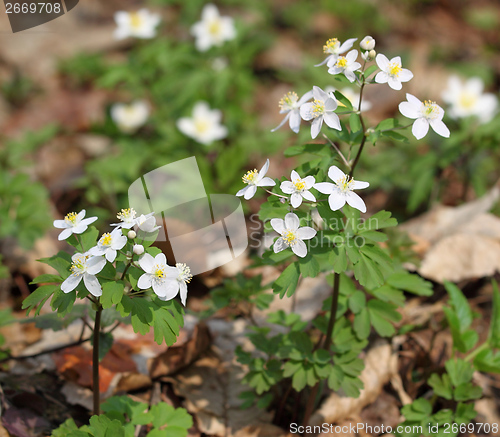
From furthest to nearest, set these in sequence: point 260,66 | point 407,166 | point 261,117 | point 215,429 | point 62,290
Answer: point 260,66
point 261,117
point 407,166
point 215,429
point 62,290

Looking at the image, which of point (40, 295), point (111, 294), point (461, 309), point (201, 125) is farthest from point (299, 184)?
point (201, 125)

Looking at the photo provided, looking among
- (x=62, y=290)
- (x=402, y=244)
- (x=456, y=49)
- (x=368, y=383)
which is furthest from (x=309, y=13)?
(x=62, y=290)

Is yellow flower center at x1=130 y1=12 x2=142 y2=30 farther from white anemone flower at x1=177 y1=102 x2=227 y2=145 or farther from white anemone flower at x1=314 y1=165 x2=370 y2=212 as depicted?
white anemone flower at x1=314 y1=165 x2=370 y2=212

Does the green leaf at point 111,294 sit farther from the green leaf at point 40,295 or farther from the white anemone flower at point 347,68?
the white anemone flower at point 347,68

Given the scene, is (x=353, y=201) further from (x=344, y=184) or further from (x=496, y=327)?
(x=496, y=327)

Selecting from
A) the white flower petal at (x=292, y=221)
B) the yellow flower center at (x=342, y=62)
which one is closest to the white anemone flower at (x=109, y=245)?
the white flower petal at (x=292, y=221)

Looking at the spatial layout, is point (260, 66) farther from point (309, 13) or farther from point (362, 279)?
point (362, 279)
